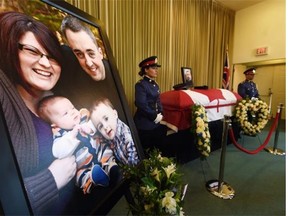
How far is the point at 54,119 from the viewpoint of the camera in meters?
0.85

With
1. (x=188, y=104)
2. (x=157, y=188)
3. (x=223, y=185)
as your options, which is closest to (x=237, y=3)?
(x=188, y=104)

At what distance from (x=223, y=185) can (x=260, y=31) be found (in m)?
4.82

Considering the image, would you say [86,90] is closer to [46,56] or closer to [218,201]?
[46,56]

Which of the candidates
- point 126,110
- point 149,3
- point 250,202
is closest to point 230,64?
point 149,3

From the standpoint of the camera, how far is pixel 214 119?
285cm

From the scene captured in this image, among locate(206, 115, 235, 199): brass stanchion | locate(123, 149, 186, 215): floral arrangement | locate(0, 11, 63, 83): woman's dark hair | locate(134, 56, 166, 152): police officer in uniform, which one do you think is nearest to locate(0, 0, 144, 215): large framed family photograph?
locate(0, 11, 63, 83): woman's dark hair

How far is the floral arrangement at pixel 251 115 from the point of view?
3.08m

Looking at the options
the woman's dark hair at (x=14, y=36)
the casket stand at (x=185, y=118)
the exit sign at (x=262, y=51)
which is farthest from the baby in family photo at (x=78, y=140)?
the exit sign at (x=262, y=51)

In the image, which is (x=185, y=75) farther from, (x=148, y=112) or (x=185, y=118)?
(x=148, y=112)

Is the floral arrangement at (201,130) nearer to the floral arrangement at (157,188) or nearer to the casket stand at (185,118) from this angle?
the casket stand at (185,118)

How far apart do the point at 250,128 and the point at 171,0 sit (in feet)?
9.62

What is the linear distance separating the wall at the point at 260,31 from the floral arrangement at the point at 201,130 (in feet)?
12.4

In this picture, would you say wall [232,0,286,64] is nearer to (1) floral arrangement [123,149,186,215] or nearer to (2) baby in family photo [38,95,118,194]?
(1) floral arrangement [123,149,186,215]

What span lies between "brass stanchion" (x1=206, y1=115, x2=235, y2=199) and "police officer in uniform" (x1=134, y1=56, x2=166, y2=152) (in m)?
0.73
